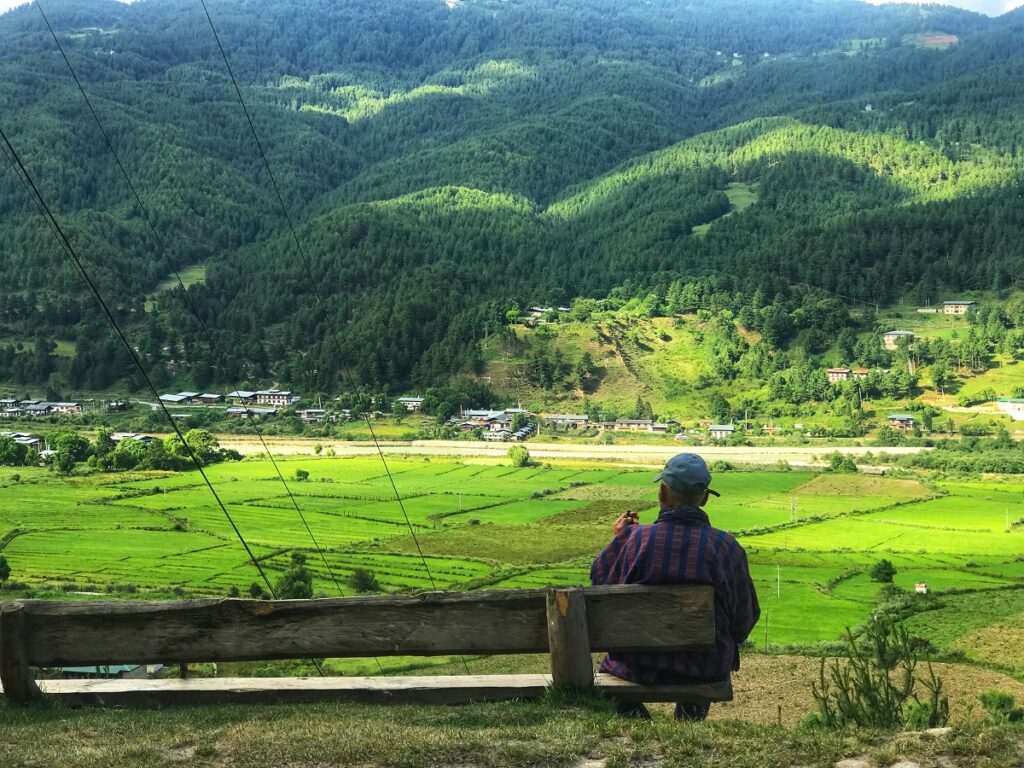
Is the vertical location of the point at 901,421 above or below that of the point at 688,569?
below

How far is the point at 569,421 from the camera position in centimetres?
10725

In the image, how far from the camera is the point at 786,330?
127250mm

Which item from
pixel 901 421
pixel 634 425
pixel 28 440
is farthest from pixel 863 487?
pixel 28 440

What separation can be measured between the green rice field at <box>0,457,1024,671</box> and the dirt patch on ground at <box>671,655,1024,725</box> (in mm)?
3595

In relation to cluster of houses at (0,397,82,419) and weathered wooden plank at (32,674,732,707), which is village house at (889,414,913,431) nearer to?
cluster of houses at (0,397,82,419)

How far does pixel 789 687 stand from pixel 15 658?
14433 millimetres

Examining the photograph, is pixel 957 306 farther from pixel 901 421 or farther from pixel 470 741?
pixel 470 741

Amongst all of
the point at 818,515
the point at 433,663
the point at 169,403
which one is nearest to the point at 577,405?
the point at 169,403

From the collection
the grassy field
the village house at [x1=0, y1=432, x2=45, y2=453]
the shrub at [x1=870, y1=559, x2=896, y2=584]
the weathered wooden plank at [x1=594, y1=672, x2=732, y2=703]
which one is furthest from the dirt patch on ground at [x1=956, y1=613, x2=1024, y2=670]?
the grassy field

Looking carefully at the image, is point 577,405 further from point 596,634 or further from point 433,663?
point 596,634

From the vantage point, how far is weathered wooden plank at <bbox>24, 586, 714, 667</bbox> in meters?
5.57

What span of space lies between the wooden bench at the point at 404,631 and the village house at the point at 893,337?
388ft

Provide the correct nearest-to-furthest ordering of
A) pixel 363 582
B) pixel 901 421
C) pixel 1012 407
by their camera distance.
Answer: pixel 363 582 → pixel 1012 407 → pixel 901 421

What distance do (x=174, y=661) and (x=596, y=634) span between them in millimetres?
2275
